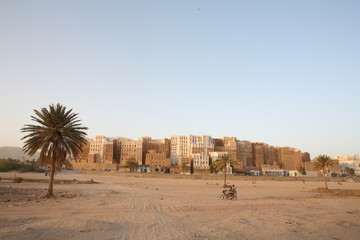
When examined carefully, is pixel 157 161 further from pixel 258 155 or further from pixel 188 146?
pixel 258 155

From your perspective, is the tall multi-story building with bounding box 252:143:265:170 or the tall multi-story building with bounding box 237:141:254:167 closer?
the tall multi-story building with bounding box 252:143:265:170

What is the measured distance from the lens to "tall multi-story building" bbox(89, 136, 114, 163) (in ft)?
521


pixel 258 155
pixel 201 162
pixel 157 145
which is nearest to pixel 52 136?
pixel 201 162

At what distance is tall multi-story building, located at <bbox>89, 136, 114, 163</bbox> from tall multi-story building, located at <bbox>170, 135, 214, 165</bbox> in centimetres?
3949

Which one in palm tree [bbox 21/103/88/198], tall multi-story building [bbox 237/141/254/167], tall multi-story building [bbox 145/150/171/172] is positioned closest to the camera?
palm tree [bbox 21/103/88/198]

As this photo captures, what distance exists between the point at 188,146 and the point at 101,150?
5559 centimetres

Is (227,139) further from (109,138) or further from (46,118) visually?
(46,118)

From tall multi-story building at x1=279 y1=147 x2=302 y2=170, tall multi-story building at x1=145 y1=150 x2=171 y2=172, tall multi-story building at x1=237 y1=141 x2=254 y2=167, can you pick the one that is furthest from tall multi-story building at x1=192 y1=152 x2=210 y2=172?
tall multi-story building at x1=279 y1=147 x2=302 y2=170

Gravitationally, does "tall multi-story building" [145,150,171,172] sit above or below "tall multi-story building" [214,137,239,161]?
below

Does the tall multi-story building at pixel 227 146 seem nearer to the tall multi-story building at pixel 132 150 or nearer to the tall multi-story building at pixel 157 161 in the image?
the tall multi-story building at pixel 157 161

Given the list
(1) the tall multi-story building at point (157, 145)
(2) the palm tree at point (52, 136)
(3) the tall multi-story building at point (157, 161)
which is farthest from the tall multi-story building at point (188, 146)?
(2) the palm tree at point (52, 136)

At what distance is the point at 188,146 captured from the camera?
17250 centimetres

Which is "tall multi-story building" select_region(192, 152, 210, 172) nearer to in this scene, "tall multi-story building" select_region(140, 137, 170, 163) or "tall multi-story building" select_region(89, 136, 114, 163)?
"tall multi-story building" select_region(140, 137, 170, 163)

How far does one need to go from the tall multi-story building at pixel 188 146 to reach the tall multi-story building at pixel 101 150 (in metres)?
39.5
